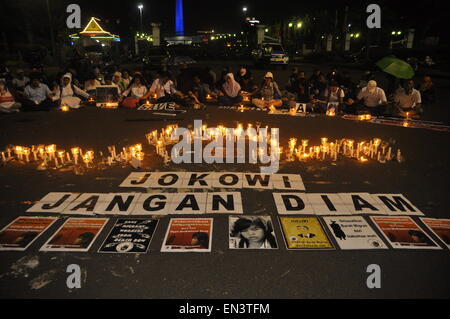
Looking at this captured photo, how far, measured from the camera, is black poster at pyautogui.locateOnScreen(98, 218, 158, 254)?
12.5ft

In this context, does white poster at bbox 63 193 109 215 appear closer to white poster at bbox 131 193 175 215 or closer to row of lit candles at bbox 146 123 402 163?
white poster at bbox 131 193 175 215

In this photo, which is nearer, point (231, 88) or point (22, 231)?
point (22, 231)

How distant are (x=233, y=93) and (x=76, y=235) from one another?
386 inches

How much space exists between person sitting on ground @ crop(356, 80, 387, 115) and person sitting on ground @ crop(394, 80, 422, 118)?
17.8 inches

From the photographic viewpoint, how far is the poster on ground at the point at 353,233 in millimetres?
3887

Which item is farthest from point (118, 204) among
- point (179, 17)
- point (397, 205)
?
point (179, 17)

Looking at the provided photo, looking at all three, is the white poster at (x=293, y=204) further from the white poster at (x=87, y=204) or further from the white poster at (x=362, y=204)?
the white poster at (x=87, y=204)

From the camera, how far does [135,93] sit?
12.9m

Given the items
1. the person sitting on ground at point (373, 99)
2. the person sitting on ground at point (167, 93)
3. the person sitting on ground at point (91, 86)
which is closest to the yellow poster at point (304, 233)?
the person sitting on ground at point (373, 99)

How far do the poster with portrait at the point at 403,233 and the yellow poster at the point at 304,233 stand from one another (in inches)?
29.7

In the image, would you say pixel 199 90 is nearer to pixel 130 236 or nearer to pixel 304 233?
pixel 130 236

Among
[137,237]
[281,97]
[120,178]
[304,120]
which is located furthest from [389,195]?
[281,97]

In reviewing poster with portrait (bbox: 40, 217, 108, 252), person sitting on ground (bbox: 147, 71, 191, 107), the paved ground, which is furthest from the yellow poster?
person sitting on ground (bbox: 147, 71, 191, 107)
